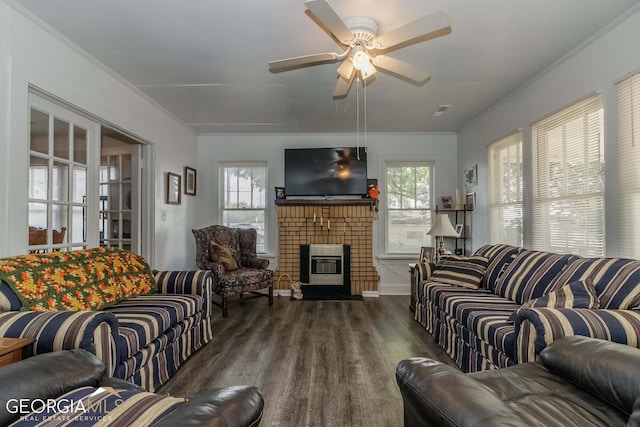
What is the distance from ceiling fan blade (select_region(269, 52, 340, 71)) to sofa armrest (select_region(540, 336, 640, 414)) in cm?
198

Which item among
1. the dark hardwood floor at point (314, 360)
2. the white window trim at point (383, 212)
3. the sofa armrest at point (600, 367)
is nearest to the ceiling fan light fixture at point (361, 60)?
the sofa armrest at point (600, 367)

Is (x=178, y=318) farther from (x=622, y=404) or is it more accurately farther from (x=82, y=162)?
(x=622, y=404)

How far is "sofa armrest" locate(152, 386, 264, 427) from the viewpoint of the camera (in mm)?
809

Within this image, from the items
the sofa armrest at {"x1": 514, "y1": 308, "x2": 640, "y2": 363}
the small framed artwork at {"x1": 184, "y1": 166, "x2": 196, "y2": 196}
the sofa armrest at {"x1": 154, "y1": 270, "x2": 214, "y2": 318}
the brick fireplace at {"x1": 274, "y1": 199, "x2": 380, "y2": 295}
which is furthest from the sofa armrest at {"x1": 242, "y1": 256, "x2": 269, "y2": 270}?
the sofa armrest at {"x1": 514, "y1": 308, "x2": 640, "y2": 363}

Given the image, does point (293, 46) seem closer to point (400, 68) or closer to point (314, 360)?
point (400, 68)

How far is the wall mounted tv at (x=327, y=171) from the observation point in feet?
16.0

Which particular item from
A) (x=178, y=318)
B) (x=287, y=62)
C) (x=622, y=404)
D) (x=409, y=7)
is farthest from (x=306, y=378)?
(x=409, y=7)

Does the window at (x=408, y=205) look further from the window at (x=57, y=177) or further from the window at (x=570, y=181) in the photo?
the window at (x=57, y=177)

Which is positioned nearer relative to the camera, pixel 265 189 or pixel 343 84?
pixel 343 84

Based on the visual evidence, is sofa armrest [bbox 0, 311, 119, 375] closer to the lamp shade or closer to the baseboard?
the lamp shade

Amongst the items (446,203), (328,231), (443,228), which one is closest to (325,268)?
(328,231)

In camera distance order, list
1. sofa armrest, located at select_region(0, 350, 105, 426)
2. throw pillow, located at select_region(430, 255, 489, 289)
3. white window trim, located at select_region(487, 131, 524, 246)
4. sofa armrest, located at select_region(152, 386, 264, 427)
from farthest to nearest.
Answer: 1. white window trim, located at select_region(487, 131, 524, 246)
2. throw pillow, located at select_region(430, 255, 489, 289)
3. sofa armrest, located at select_region(0, 350, 105, 426)
4. sofa armrest, located at select_region(152, 386, 264, 427)

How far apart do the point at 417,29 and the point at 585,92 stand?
1712 millimetres

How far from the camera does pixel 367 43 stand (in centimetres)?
210
